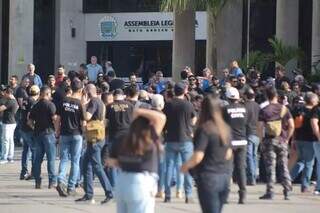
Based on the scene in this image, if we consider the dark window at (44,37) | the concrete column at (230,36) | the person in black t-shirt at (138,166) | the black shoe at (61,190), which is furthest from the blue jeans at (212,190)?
the dark window at (44,37)

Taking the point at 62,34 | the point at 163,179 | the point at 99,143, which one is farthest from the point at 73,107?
the point at 62,34

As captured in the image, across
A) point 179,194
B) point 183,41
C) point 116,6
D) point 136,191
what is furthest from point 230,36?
point 136,191

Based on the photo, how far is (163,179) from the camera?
1488cm

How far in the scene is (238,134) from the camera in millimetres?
14336

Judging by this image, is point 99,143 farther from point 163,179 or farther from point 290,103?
point 290,103

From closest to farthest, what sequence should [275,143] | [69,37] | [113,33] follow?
[275,143], [69,37], [113,33]

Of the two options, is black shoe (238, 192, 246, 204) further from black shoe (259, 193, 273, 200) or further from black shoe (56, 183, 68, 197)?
black shoe (56, 183, 68, 197)

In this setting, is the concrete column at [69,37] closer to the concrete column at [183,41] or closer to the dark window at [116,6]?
the dark window at [116,6]

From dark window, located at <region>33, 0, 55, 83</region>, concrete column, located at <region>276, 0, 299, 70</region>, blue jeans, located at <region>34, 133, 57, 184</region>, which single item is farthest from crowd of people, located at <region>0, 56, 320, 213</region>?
dark window, located at <region>33, 0, 55, 83</region>

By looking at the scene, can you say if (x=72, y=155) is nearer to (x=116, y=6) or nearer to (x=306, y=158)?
(x=306, y=158)

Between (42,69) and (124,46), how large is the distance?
362cm

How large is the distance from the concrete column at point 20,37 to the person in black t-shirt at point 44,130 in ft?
57.0

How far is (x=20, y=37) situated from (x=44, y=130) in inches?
708

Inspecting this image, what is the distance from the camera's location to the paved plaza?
1362cm
